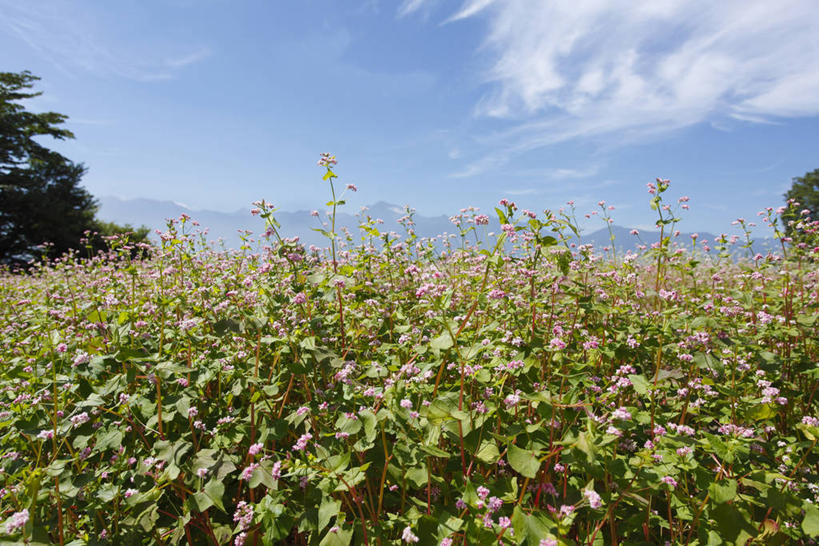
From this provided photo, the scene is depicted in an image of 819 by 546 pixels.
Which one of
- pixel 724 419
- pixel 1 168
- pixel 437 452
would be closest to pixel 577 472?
pixel 724 419

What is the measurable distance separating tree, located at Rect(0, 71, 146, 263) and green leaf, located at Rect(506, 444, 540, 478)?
1519 inches

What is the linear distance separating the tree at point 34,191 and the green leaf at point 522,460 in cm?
3858

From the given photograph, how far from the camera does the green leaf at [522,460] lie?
176 cm

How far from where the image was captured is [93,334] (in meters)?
4.05

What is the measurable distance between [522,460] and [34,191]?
4659cm

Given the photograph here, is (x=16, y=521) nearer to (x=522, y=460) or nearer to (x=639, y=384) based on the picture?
(x=522, y=460)

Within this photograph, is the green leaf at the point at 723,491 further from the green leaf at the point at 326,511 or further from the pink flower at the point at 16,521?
the pink flower at the point at 16,521

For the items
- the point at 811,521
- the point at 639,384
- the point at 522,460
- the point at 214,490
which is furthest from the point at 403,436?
the point at 811,521

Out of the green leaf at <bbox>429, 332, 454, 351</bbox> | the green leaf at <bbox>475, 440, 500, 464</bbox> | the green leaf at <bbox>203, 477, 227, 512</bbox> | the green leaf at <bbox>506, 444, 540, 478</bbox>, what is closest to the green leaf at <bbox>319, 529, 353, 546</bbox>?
the green leaf at <bbox>203, 477, 227, 512</bbox>

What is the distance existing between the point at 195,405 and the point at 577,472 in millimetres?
2675

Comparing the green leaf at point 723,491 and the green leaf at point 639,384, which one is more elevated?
the green leaf at point 639,384

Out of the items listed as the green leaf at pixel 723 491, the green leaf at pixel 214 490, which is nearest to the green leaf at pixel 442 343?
the green leaf at pixel 214 490

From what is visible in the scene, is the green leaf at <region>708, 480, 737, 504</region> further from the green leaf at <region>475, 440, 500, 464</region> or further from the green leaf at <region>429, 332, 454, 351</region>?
the green leaf at <region>429, 332, 454, 351</region>

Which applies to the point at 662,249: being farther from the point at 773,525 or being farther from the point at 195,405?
the point at 195,405
